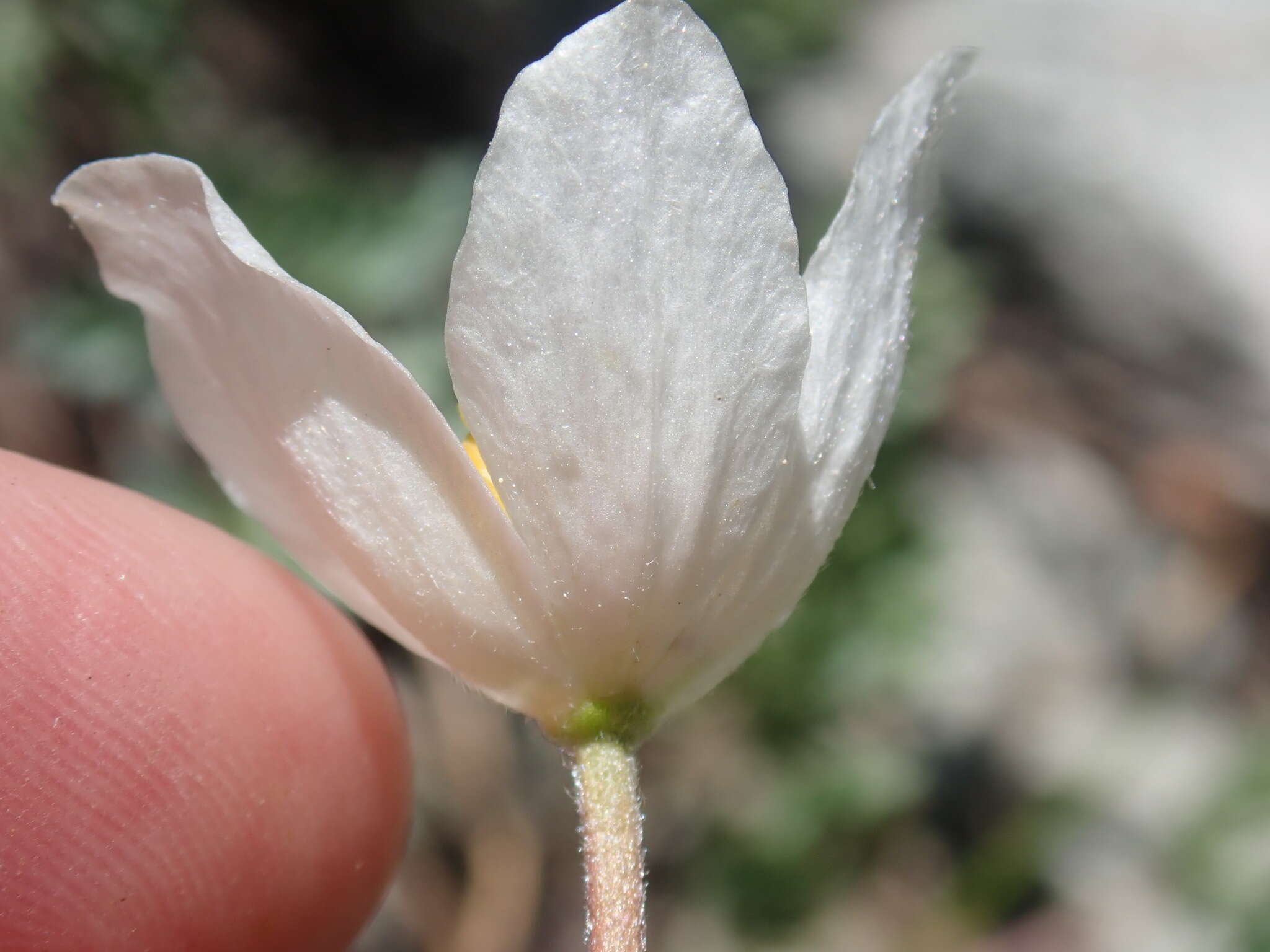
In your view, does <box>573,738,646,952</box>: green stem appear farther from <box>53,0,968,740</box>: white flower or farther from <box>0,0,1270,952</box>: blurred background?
<box>0,0,1270,952</box>: blurred background

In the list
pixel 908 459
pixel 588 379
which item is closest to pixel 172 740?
pixel 588 379

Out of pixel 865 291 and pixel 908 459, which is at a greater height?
pixel 865 291

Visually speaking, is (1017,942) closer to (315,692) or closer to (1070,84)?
(315,692)

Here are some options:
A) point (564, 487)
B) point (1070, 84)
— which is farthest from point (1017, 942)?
point (1070, 84)

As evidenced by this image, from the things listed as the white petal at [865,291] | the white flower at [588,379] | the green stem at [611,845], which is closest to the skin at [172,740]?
the white flower at [588,379]

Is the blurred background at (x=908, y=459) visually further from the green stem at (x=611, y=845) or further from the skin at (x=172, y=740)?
the green stem at (x=611, y=845)

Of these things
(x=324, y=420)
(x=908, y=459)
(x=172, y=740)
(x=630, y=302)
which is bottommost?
(x=908, y=459)

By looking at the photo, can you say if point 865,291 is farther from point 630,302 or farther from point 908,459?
point 908,459

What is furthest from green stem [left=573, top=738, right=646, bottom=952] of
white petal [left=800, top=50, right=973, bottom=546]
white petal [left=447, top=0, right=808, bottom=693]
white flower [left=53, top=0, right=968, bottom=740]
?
white petal [left=800, top=50, right=973, bottom=546]
